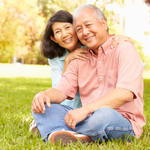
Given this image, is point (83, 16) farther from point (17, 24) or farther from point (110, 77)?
point (17, 24)

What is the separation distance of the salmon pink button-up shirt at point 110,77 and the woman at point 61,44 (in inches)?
6.3

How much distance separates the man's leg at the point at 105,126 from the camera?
7.11ft

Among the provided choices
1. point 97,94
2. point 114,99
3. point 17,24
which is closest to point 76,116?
point 114,99

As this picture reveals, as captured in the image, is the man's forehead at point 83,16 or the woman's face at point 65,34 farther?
the woman's face at point 65,34

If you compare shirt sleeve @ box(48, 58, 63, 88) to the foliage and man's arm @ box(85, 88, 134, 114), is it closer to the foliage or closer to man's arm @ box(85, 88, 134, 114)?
man's arm @ box(85, 88, 134, 114)

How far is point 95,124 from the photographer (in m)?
2.20

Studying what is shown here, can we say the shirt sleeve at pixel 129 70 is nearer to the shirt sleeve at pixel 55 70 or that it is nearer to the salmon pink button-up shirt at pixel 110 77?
the salmon pink button-up shirt at pixel 110 77

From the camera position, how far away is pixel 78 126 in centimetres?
240

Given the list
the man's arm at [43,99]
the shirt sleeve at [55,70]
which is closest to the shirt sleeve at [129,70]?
the man's arm at [43,99]

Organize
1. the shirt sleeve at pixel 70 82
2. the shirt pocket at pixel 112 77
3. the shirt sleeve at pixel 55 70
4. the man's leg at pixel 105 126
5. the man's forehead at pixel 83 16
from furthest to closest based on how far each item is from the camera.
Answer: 1. the shirt sleeve at pixel 55 70
2. the shirt sleeve at pixel 70 82
3. the man's forehead at pixel 83 16
4. the shirt pocket at pixel 112 77
5. the man's leg at pixel 105 126

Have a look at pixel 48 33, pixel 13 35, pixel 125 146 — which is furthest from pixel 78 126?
pixel 13 35

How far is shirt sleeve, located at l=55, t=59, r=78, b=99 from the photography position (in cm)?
275

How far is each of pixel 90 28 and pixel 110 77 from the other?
2.00ft

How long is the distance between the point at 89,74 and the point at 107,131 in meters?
0.76
